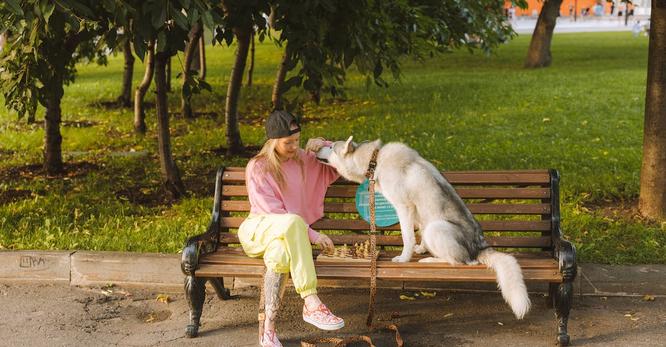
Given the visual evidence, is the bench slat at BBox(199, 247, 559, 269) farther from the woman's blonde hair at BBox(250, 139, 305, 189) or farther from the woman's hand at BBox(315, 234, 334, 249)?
the woman's blonde hair at BBox(250, 139, 305, 189)

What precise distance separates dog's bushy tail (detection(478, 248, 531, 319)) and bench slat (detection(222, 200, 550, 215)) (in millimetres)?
715

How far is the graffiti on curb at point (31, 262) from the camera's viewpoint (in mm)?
6008

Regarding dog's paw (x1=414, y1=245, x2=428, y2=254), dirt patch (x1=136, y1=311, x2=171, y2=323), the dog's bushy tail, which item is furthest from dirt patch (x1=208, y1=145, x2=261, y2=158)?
the dog's bushy tail

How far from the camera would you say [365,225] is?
5.62 meters

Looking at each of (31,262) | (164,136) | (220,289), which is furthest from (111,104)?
(220,289)

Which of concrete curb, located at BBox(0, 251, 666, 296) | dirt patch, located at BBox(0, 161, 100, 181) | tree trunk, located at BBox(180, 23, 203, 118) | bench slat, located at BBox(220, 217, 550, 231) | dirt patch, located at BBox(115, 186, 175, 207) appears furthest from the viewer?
dirt patch, located at BBox(0, 161, 100, 181)

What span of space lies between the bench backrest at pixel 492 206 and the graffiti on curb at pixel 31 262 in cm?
145

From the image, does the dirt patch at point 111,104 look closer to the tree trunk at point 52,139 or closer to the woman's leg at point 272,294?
the tree trunk at point 52,139

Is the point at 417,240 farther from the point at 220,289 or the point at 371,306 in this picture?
the point at 220,289

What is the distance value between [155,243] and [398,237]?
2.03 m

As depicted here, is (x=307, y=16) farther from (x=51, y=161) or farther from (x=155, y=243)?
(x=51, y=161)

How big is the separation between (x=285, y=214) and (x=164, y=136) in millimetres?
3489

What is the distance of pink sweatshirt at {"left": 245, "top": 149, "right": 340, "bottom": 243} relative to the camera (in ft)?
16.5

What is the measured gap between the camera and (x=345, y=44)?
22.6ft
